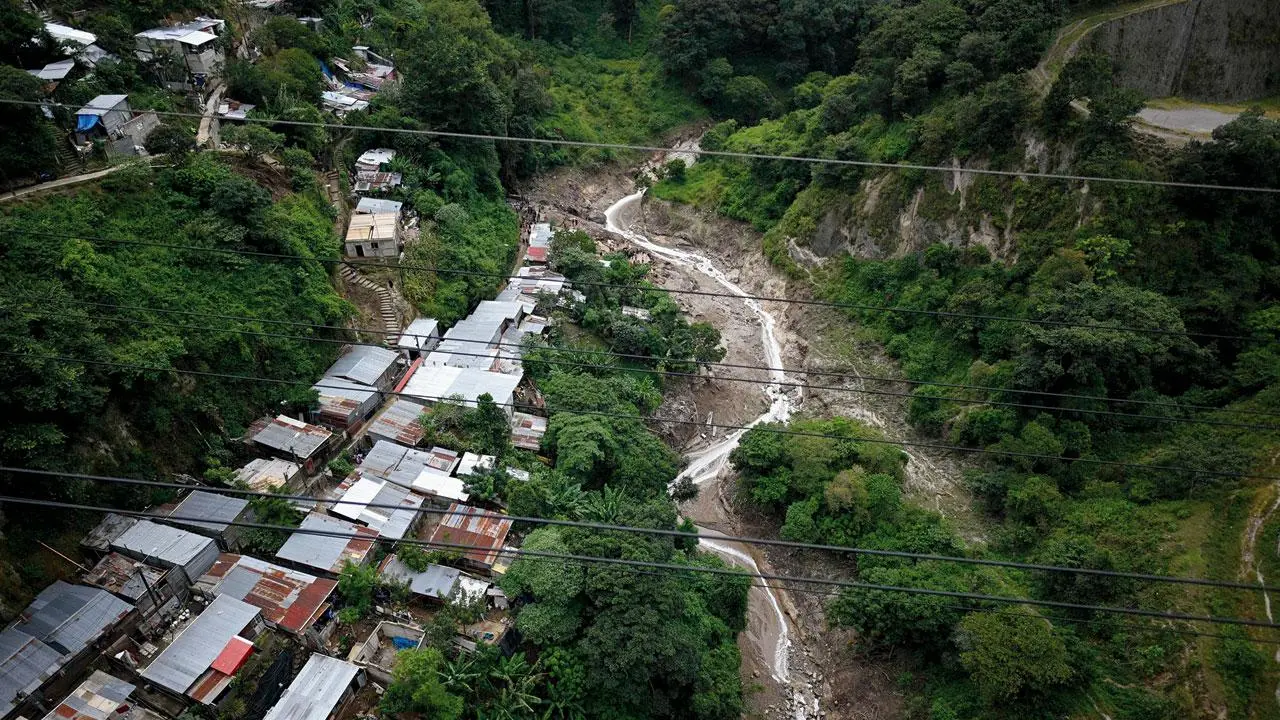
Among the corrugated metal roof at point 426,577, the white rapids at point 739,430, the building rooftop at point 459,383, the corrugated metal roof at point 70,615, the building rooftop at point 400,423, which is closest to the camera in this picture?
the corrugated metal roof at point 70,615

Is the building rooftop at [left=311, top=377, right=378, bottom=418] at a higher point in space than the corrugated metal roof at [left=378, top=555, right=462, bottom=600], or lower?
higher

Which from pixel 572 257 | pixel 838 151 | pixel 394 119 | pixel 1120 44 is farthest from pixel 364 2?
pixel 1120 44

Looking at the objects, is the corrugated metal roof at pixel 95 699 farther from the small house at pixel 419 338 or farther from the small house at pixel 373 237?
the small house at pixel 373 237

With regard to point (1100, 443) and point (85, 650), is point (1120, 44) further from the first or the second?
point (85, 650)

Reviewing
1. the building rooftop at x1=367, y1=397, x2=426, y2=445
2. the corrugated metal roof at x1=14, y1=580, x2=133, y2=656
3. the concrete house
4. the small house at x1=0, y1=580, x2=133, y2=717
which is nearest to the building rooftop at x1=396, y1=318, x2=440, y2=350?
the building rooftop at x1=367, y1=397, x2=426, y2=445

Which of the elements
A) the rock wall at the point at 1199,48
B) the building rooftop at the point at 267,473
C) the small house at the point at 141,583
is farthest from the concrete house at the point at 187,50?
the rock wall at the point at 1199,48

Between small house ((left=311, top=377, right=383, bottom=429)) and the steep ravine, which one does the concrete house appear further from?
the steep ravine
